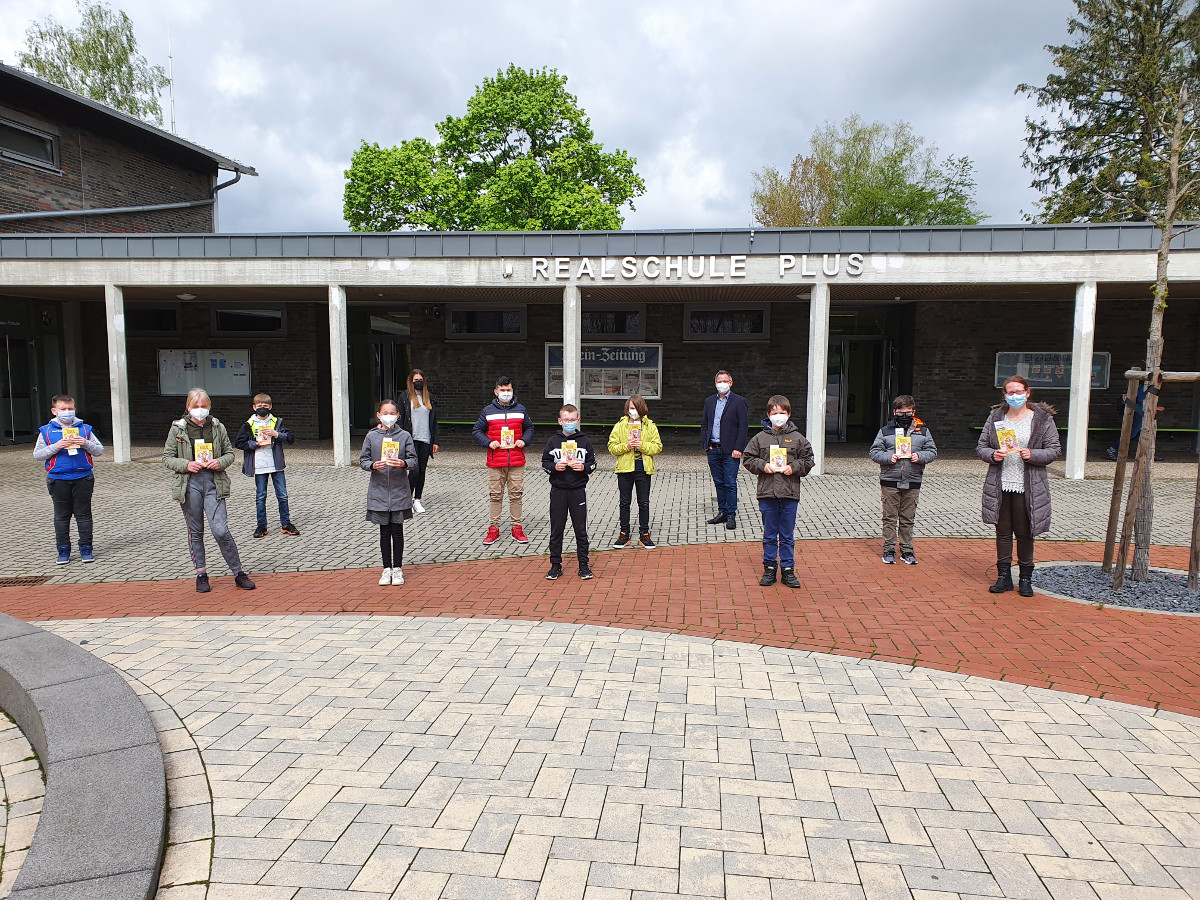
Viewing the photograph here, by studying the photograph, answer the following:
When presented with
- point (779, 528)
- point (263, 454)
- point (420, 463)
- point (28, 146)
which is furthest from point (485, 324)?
point (779, 528)

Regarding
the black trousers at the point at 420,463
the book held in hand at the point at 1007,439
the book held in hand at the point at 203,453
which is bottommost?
the black trousers at the point at 420,463

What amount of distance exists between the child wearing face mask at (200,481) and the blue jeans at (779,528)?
4.55m

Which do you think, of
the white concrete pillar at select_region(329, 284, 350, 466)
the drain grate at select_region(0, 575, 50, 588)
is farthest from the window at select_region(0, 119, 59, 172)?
the drain grate at select_region(0, 575, 50, 588)

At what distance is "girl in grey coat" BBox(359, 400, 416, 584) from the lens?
6848mm

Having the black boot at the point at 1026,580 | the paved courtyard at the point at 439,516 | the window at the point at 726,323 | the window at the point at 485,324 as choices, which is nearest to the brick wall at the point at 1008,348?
the paved courtyard at the point at 439,516

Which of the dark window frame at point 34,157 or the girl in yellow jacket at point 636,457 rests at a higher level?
the dark window frame at point 34,157

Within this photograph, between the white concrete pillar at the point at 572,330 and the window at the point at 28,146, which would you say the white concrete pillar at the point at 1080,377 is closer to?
the white concrete pillar at the point at 572,330

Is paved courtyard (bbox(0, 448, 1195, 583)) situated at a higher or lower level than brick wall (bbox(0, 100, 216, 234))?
lower

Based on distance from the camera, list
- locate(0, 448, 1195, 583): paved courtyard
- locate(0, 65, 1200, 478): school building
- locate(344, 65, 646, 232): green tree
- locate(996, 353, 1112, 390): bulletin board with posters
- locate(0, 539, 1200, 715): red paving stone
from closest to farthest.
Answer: locate(0, 539, 1200, 715): red paving stone, locate(0, 448, 1195, 583): paved courtyard, locate(0, 65, 1200, 478): school building, locate(996, 353, 1112, 390): bulletin board with posters, locate(344, 65, 646, 232): green tree

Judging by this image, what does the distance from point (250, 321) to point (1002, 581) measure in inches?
707

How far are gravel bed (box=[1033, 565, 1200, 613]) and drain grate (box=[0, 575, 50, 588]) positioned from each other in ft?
29.2

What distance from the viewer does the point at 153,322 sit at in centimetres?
1942

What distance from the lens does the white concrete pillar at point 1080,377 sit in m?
13.1

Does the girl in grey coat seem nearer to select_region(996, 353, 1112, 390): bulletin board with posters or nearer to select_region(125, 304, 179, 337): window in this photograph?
select_region(996, 353, 1112, 390): bulletin board with posters
